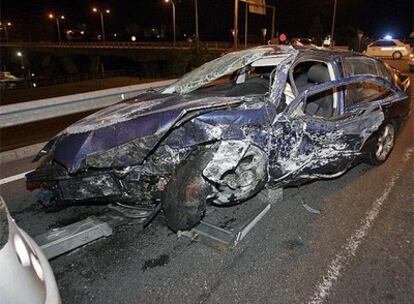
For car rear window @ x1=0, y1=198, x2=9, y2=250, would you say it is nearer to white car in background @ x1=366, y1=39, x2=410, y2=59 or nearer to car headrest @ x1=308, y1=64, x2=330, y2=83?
car headrest @ x1=308, y1=64, x2=330, y2=83

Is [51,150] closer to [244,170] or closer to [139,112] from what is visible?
[139,112]

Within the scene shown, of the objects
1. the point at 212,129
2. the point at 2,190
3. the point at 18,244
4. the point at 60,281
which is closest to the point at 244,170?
the point at 212,129

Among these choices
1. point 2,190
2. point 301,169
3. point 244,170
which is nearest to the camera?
point 244,170

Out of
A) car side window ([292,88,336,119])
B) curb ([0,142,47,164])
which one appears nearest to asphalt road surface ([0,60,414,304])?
car side window ([292,88,336,119])

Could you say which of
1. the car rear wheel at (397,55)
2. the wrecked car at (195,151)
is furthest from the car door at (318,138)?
the car rear wheel at (397,55)

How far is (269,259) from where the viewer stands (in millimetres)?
2824

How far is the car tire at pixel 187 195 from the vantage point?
2842 mm

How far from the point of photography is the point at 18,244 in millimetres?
1605

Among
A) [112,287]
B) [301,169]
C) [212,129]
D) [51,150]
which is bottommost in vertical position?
[112,287]

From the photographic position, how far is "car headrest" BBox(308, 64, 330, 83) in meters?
4.13

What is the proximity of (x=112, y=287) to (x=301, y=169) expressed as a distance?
2017 mm

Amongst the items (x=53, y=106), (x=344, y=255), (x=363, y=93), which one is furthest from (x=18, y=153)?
(x=363, y=93)

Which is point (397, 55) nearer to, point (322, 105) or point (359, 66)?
point (359, 66)

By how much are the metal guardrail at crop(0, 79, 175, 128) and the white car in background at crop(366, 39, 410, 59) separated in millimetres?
23205
